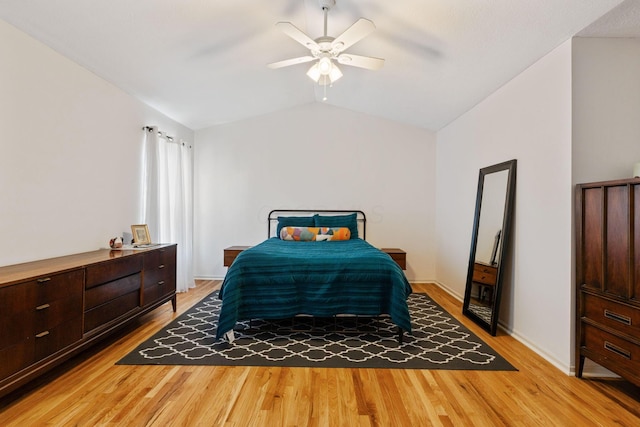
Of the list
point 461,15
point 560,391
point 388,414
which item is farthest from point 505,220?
point 388,414

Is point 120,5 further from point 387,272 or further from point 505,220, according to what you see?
point 505,220

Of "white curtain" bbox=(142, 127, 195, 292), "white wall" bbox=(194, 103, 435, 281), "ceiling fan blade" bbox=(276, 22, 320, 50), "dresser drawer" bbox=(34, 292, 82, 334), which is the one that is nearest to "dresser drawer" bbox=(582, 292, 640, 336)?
"ceiling fan blade" bbox=(276, 22, 320, 50)

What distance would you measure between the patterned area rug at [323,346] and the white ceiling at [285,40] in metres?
2.47

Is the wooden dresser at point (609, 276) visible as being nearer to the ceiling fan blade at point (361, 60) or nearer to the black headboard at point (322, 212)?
the ceiling fan blade at point (361, 60)

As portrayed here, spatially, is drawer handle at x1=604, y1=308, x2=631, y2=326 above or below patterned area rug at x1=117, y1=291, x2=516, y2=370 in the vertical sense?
above

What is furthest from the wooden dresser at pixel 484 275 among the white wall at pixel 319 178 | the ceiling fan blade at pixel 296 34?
the ceiling fan blade at pixel 296 34

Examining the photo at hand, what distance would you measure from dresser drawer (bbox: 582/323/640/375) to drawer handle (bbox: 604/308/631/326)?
105 mm

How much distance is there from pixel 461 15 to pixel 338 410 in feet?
9.26

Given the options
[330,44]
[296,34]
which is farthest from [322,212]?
[296,34]

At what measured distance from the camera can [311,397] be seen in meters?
2.19

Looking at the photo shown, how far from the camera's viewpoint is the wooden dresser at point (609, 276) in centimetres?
209

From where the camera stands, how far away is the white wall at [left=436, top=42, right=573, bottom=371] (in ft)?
8.58

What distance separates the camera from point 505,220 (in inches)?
132

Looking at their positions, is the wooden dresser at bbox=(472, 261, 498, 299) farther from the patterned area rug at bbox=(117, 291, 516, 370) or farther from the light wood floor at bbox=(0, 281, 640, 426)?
the light wood floor at bbox=(0, 281, 640, 426)
